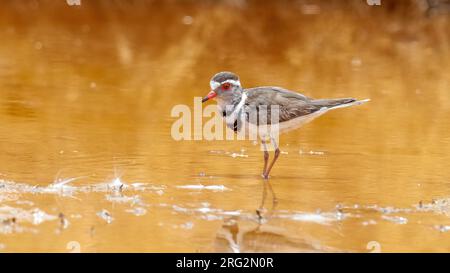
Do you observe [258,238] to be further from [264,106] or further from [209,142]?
[209,142]

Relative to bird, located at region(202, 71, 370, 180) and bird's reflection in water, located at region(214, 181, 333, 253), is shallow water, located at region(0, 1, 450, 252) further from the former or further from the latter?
bird, located at region(202, 71, 370, 180)

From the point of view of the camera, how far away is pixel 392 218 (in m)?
7.55

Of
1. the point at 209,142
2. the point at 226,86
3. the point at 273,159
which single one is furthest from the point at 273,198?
the point at 209,142

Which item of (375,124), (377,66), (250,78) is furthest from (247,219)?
(377,66)

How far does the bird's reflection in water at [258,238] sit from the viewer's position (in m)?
6.78

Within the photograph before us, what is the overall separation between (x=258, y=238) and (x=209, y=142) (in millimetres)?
3309

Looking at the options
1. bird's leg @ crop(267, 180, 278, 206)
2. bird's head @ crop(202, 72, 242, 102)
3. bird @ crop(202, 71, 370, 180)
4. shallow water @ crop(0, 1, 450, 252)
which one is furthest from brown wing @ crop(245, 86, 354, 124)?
bird's leg @ crop(267, 180, 278, 206)

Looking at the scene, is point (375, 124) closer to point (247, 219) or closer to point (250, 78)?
point (250, 78)

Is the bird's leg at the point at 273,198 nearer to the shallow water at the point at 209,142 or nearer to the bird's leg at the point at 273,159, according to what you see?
the shallow water at the point at 209,142

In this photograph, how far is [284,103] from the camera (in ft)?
30.1

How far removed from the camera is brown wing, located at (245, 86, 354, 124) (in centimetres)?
914

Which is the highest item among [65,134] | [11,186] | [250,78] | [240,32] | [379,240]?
[240,32]

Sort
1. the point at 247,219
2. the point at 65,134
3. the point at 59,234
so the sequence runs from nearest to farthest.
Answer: the point at 59,234 → the point at 247,219 → the point at 65,134

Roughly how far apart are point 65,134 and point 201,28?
7.28 meters
